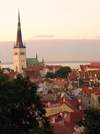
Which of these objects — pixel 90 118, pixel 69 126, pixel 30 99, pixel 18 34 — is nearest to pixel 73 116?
pixel 69 126

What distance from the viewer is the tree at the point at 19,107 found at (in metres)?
9.86

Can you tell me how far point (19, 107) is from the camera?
1020cm

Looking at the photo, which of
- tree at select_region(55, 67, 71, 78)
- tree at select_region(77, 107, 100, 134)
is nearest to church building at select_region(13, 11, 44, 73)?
tree at select_region(55, 67, 71, 78)

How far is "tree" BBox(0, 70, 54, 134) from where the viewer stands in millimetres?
9855

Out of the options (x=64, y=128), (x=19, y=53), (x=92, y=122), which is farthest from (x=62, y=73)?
(x=92, y=122)

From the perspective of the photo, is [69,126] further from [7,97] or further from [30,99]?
[7,97]

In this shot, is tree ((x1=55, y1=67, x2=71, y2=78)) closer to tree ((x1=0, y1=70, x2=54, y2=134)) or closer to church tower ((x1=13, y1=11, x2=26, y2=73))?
church tower ((x1=13, y1=11, x2=26, y2=73))

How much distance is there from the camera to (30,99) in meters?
10.8

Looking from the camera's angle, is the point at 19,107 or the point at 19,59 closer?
the point at 19,107

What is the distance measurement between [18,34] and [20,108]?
11196 cm

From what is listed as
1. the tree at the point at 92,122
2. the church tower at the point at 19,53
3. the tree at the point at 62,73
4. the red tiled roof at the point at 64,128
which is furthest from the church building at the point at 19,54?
the tree at the point at 92,122

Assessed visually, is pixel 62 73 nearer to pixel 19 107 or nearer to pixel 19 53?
pixel 19 53

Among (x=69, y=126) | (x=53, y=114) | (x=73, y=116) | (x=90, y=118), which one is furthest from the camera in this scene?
(x=53, y=114)

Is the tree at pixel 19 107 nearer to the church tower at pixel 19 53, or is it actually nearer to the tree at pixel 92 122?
the tree at pixel 92 122
